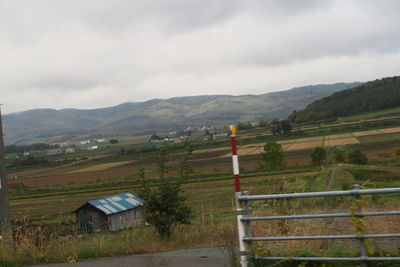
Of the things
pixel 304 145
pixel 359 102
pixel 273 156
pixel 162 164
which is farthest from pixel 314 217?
pixel 359 102

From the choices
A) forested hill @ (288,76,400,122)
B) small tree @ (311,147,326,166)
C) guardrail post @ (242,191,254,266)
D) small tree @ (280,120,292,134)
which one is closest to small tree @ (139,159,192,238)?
guardrail post @ (242,191,254,266)

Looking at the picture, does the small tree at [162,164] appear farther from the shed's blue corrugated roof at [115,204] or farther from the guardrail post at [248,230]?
the shed's blue corrugated roof at [115,204]

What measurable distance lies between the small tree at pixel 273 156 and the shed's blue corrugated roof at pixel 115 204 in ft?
108

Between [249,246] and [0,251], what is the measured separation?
5.27 meters

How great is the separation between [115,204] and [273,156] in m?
35.5

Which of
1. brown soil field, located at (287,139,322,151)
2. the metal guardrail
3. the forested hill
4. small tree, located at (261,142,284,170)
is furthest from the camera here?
the forested hill

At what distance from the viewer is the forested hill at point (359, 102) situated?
113 meters

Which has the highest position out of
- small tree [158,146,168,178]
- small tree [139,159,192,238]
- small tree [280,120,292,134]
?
small tree [158,146,168,178]

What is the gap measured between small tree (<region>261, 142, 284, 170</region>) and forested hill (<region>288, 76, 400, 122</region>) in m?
56.4

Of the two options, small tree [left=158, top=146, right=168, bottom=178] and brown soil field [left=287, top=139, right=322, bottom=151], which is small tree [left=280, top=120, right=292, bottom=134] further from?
small tree [left=158, top=146, right=168, bottom=178]

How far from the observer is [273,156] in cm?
6078

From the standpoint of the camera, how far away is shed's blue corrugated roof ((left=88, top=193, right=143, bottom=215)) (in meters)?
28.1

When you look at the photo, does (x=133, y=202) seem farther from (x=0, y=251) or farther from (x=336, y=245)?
(x=336, y=245)

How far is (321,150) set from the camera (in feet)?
Result: 185
